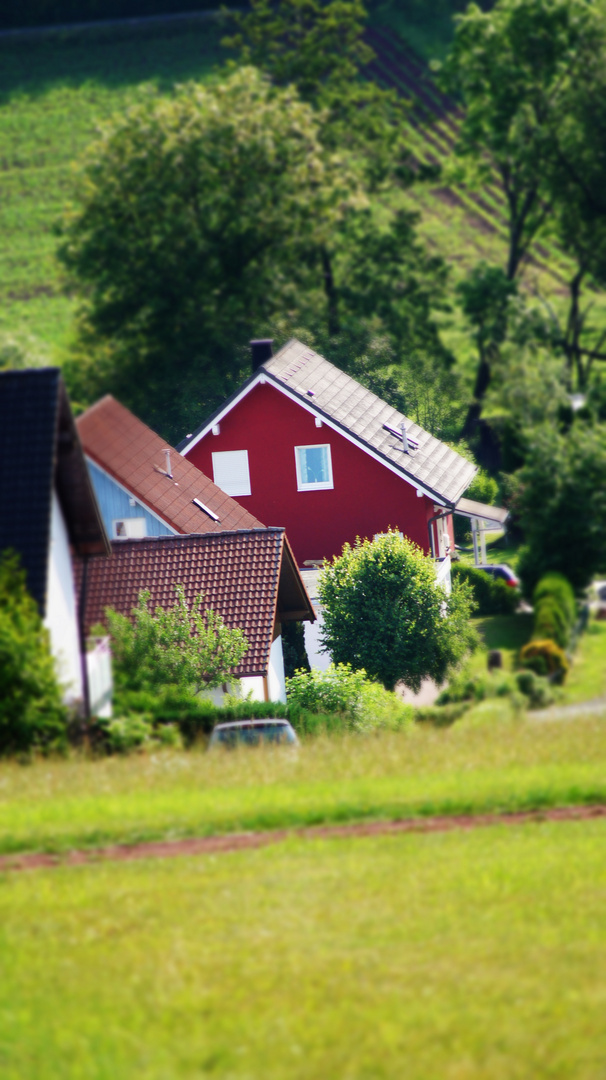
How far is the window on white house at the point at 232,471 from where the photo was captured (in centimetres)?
3353

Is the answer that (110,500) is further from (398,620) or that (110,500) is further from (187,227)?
(187,227)

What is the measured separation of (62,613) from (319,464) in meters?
21.7

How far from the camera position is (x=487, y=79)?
5431 cm

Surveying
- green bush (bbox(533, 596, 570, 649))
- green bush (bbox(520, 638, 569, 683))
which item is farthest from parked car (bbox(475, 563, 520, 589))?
green bush (bbox(520, 638, 569, 683))

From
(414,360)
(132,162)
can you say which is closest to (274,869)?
(414,360)

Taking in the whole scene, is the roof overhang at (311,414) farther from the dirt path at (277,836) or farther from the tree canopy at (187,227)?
the dirt path at (277,836)

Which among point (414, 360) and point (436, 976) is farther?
point (414, 360)

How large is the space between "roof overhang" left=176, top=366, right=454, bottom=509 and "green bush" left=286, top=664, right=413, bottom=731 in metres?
10.2

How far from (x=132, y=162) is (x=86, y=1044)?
47991 millimetres

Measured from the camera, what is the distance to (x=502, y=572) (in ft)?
103

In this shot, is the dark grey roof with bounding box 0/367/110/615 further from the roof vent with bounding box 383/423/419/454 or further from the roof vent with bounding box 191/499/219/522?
the roof vent with bounding box 383/423/419/454

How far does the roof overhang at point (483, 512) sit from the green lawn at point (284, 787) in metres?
19.5

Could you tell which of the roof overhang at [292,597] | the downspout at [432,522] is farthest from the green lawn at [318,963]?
the downspout at [432,522]

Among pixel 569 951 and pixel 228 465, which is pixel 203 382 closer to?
pixel 228 465
